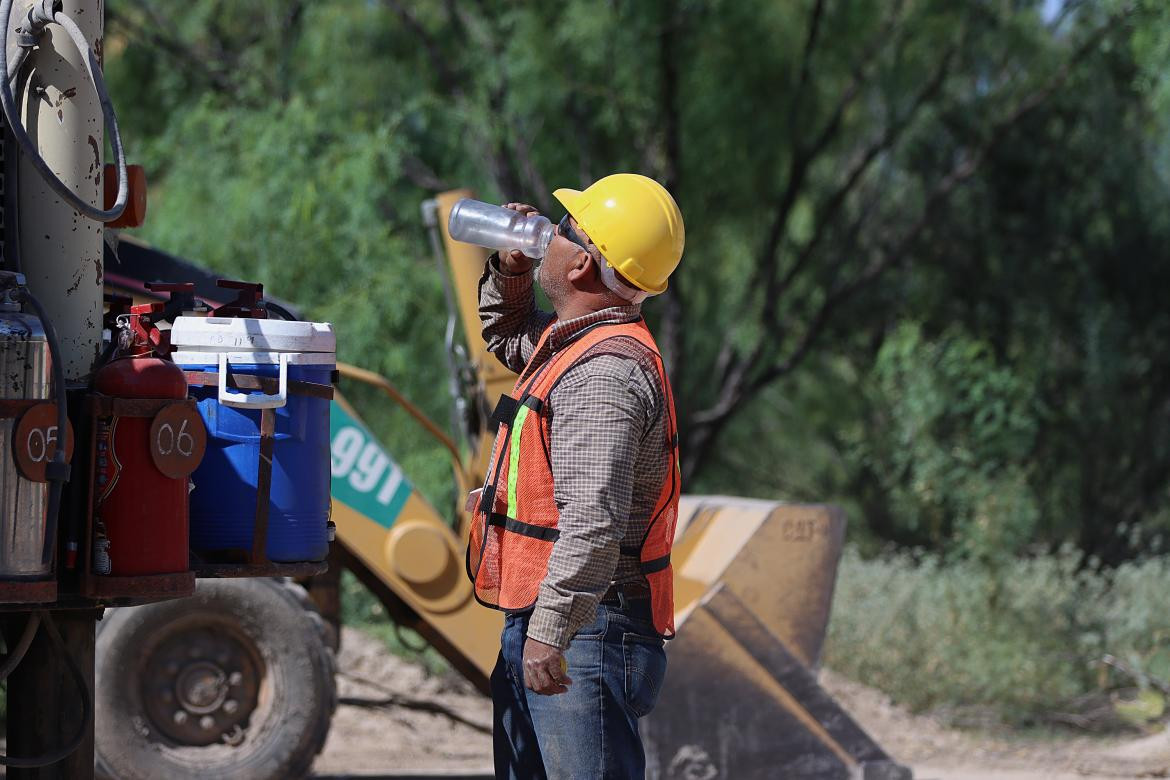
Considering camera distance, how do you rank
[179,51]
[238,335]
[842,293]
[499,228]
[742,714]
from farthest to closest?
1. [179,51]
2. [842,293]
3. [742,714]
4. [499,228]
5. [238,335]

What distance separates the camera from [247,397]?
10.9 feet

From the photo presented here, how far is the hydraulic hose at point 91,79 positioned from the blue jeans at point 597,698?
127cm

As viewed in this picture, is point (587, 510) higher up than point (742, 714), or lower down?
higher up

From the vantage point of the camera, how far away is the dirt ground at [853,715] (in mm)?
7508

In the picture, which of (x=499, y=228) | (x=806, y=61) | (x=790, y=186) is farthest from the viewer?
(x=790, y=186)

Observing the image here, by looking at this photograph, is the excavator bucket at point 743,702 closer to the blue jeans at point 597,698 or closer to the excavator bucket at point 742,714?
the excavator bucket at point 742,714

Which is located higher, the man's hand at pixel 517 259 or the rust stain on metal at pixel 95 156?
the rust stain on metal at pixel 95 156

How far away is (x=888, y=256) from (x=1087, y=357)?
1729mm

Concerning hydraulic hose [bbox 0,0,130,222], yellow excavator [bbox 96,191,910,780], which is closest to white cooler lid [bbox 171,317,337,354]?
hydraulic hose [bbox 0,0,130,222]

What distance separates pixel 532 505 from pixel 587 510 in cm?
22

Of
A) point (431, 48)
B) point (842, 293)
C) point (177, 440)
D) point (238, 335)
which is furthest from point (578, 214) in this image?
point (842, 293)

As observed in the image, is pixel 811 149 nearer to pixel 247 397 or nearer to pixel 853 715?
pixel 853 715

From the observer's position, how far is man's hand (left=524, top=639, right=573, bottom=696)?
3.07 metres

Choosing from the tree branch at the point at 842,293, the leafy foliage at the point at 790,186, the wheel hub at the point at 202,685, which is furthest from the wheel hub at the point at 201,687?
the tree branch at the point at 842,293
